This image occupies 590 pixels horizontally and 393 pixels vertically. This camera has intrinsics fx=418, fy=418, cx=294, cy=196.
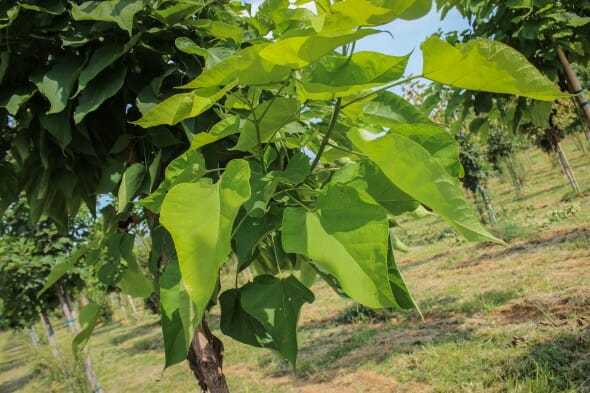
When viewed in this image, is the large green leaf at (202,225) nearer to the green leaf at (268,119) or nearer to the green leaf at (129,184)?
the green leaf at (268,119)

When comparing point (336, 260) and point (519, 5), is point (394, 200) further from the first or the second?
point (519, 5)

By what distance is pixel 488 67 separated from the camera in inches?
14.4

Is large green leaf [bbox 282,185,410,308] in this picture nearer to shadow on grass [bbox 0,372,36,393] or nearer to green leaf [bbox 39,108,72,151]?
green leaf [bbox 39,108,72,151]

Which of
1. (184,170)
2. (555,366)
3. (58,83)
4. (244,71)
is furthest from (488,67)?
(555,366)

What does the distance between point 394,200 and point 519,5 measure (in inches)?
84.6

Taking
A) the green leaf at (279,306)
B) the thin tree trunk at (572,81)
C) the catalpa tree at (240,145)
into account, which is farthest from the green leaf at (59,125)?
the thin tree trunk at (572,81)

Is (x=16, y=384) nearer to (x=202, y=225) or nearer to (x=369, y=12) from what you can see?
(x=202, y=225)

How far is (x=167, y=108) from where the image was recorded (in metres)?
0.45

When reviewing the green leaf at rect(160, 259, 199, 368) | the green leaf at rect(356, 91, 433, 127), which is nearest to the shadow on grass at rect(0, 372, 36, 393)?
the green leaf at rect(160, 259, 199, 368)

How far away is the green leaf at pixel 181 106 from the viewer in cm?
43

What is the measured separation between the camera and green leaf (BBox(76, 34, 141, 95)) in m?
0.76

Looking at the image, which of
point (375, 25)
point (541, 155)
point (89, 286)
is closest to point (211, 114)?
point (375, 25)

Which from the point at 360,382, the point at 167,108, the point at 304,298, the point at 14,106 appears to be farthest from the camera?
the point at 360,382

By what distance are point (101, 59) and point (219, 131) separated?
0.44 meters
